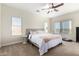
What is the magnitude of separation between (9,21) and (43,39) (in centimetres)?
77

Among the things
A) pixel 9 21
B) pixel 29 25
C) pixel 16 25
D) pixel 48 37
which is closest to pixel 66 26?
pixel 48 37

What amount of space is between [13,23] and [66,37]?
1.14 metres

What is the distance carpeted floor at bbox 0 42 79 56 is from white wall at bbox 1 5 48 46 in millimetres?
159

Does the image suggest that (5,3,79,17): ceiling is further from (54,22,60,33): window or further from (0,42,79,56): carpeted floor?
(0,42,79,56): carpeted floor

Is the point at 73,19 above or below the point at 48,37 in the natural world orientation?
above

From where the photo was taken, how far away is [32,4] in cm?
177

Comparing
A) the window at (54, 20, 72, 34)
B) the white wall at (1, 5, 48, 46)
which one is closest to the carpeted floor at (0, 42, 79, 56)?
the white wall at (1, 5, 48, 46)

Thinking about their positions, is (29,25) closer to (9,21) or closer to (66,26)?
(9,21)

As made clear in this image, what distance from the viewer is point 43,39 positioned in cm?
170

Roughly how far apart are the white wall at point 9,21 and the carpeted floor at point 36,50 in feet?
0.52

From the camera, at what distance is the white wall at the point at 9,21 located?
168cm

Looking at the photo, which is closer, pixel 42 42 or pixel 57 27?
pixel 42 42

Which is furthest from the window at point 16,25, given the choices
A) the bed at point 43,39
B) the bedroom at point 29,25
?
the bed at point 43,39

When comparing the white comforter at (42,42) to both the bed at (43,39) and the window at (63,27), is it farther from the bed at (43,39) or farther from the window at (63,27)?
the window at (63,27)
